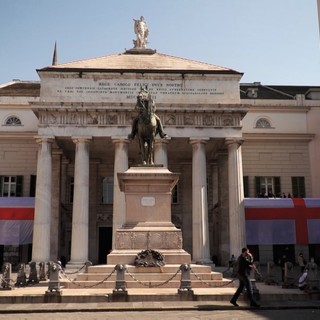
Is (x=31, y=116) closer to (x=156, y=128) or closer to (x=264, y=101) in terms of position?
(x=264, y=101)

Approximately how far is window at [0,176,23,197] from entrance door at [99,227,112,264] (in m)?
8.27

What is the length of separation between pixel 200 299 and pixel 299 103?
37402 millimetres

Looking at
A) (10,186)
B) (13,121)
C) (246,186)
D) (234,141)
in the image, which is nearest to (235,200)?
(234,141)

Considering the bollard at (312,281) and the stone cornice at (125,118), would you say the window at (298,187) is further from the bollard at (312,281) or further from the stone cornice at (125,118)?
the bollard at (312,281)

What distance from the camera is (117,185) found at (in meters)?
37.0

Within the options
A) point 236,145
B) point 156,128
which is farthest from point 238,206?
point 156,128

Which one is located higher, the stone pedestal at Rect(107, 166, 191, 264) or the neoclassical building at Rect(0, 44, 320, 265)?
the neoclassical building at Rect(0, 44, 320, 265)

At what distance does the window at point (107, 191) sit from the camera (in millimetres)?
45844

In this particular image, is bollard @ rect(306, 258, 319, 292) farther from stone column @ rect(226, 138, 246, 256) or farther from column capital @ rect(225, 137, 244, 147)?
column capital @ rect(225, 137, 244, 147)

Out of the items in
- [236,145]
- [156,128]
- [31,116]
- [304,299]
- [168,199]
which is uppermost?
[31,116]

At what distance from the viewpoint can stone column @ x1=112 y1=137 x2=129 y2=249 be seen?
120 feet

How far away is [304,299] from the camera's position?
16.8m

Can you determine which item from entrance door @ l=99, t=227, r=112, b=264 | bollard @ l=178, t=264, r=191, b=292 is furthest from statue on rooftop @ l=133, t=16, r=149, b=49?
bollard @ l=178, t=264, r=191, b=292

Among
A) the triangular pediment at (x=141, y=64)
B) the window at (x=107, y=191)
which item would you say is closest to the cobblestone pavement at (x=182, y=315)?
the triangular pediment at (x=141, y=64)
